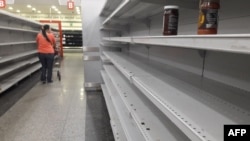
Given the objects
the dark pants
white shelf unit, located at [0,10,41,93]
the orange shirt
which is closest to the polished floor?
white shelf unit, located at [0,10,41,93]

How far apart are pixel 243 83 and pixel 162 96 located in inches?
→ 16.7

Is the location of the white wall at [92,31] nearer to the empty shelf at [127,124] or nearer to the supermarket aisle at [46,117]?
the supermarket aisle at [46,117]

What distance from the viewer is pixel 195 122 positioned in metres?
0.83

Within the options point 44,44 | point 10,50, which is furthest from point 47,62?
point 10,50

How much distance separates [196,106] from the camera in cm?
100

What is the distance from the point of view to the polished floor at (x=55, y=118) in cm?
270

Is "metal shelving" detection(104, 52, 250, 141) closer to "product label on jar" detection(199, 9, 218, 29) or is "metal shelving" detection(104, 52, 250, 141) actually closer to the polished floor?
"product label on jar" detection(199, 9, 218, 29)

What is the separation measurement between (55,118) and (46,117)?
0.50 ft

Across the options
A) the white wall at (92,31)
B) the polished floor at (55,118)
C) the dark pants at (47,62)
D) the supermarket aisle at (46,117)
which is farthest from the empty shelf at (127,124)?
the dark pants at (47,62)

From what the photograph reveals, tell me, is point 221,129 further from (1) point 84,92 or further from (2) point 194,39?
(1) point 84,92

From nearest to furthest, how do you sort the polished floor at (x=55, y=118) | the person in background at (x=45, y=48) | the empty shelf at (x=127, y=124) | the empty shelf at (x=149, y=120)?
1. the empty shelf at (x=149, y=120)
2. the empty shelf at (x=127, y=124)
3. the polished floor at (x=55, y=118)
4. the person in background at (x=45, y=48)

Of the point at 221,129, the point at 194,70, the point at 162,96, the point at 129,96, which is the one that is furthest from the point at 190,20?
the point at 221,129

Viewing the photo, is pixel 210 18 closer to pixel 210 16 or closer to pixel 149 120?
pixel 210 16

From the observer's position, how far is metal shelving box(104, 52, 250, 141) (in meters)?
0.78
